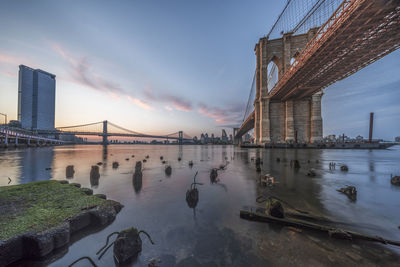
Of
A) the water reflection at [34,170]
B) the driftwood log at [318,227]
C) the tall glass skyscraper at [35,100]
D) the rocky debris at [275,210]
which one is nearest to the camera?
the driftwood log at [318,227]

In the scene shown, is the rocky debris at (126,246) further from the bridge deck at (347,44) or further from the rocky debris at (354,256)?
the bridge deck at (347,44)

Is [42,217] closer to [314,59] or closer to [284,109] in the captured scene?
[314,59]

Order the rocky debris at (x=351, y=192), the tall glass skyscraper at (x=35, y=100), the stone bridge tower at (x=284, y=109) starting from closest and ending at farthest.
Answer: the rocky debris at (x=351, y=192)
the stone bridge tower at (x=284, y=109)
the tall glass skyscraper at (x=35, y=100)

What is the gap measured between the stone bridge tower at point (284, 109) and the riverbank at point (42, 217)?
153 feet

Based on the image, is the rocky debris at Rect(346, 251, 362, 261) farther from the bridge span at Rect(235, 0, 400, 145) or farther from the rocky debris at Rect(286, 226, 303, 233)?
the bridge span at Rect(235, 0, 400, 145)

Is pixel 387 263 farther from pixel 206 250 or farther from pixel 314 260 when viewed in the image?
pixel 206 250

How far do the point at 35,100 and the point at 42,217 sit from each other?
224 meters

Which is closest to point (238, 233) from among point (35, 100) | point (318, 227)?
point (318, 227)

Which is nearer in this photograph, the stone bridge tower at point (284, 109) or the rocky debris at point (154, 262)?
the rocky debris at point (154, 262)

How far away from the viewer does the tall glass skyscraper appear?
14100 cm

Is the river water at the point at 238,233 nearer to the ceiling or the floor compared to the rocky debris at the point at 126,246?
nearer to the floor

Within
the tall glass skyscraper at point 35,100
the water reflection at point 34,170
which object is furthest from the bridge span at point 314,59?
the tall glass skyscraper at point 35,100

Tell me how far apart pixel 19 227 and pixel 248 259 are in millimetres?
4615

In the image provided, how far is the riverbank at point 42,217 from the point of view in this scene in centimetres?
267
